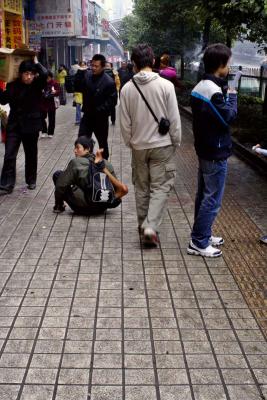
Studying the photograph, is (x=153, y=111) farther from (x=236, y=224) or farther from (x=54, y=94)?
(x=54, y=94)

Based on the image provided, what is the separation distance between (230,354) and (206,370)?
249 mm

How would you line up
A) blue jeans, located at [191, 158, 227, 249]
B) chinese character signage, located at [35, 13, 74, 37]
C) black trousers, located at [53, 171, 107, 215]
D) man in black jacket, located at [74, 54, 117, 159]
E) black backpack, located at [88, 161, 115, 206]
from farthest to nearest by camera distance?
1. chinese character signage, located at [35, 13, 74, 37]
2. man in black jacket, located at [74, 54, 117, 159]
3. black trousers, located at [53, 171, 107, 215]
4. black backpack, located at [88, 161, 115, 206]
5. blue jeans, located at [191, 158, 227, 249]

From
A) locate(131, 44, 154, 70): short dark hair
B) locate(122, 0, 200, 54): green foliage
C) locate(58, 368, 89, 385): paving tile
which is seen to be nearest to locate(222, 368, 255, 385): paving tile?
locate(58, 368, 89, 385): paving tile

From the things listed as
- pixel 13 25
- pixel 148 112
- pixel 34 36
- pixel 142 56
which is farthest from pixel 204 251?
pixel 34 36

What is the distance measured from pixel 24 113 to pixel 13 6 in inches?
405

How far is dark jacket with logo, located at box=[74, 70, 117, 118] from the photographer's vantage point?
750 centimetres

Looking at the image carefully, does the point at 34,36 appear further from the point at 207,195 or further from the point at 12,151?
the point at 207,195

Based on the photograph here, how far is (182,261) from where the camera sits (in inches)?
189

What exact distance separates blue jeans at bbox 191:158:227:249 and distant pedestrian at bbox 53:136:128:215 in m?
1.47

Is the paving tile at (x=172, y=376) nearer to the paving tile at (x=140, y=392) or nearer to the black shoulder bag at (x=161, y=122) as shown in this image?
the paving tile at (x=140, y=392)

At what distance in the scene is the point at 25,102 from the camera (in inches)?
273

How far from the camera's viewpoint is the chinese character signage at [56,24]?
20188 millimetres

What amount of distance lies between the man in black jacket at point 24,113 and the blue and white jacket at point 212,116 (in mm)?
2959

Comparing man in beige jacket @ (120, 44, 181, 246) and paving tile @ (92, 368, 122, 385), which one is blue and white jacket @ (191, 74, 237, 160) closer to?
man in beige jacket @ (120, 44, 181, 246)
